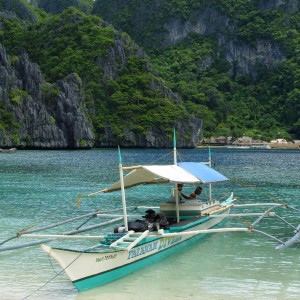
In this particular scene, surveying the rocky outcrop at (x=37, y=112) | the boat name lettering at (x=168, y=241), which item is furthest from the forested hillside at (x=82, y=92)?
the boat name lettering at (x=168, y=241)

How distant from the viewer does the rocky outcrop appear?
10925 cm

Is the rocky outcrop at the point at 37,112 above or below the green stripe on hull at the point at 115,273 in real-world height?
above

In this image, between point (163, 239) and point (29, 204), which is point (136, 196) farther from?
point (163, 239)

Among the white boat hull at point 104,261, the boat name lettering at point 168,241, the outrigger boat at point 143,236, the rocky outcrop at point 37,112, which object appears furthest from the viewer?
the rocky outcrop at point 37,112

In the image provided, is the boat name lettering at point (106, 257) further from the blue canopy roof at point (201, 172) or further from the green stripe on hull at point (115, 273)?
the blue canopy roof at point (201, 172)

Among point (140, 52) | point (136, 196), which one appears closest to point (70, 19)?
point (140, 52)

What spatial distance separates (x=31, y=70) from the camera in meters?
124

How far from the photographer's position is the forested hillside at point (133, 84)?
378ft

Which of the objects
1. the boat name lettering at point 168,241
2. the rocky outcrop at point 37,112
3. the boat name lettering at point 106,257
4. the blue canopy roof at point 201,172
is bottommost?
the boat name lettering at point 168,241

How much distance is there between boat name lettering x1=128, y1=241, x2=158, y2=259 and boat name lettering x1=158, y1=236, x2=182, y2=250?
1.13 ft

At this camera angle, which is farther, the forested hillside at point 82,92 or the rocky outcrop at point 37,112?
the forested hillside at point 82,92

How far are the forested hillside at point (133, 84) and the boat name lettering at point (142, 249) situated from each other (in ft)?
305

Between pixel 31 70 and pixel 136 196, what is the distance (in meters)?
98.2

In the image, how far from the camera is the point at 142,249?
1384cm
